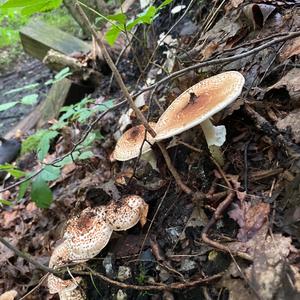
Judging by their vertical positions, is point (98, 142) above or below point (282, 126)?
below

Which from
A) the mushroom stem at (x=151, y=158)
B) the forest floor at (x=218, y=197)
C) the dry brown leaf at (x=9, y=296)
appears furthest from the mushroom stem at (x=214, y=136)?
the dry brown leaf at (x=9, y=296)

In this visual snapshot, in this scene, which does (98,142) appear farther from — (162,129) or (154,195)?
(162,129)

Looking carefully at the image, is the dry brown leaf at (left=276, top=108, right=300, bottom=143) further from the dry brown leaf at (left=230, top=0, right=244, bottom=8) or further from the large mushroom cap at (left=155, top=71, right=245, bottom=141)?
the dry brown leaf at (left=230, top=0, right=244, bottom=8)

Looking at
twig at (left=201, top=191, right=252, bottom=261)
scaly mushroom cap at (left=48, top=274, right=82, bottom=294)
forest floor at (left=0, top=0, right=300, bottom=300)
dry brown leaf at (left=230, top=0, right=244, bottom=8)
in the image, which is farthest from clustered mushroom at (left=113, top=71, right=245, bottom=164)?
dry brown leaf at (left=230, top=0, right=244, bottom=8)

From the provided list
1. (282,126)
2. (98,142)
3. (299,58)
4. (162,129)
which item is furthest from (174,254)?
(98,142)

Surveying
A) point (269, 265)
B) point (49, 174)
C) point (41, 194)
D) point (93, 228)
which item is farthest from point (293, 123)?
point (41, 194)

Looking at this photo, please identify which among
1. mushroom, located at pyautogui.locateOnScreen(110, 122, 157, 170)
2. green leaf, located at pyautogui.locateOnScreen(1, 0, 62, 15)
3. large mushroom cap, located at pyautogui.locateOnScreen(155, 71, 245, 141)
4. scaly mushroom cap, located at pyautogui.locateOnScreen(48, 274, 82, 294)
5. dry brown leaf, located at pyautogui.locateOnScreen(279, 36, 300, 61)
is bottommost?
scaly mushroom cap, located at pyautogui.locateOnScreen(48, 274, 82, 294)
